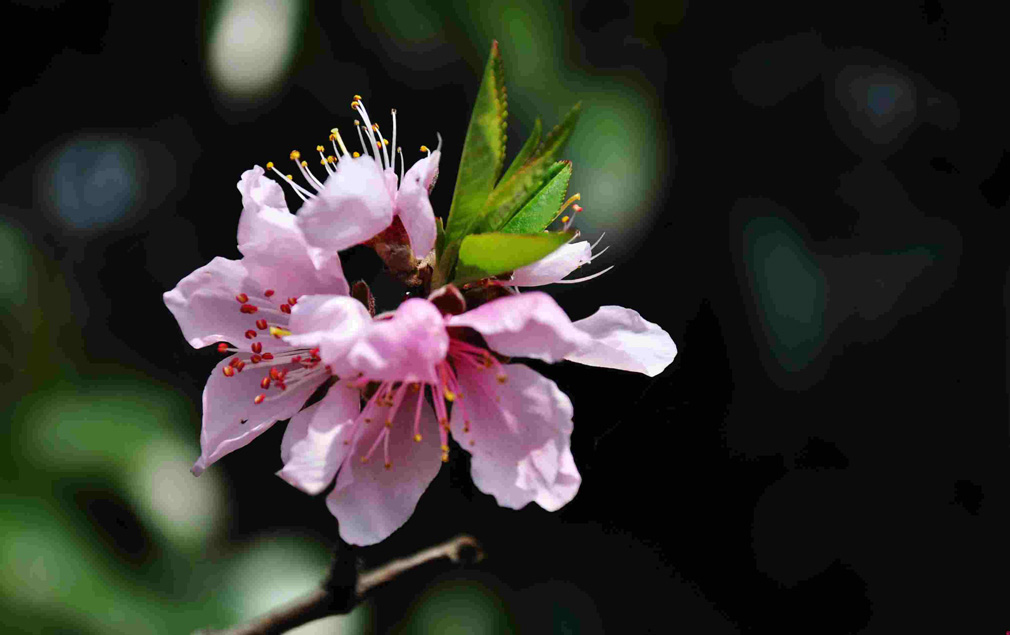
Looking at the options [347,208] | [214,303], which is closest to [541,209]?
[347,208]

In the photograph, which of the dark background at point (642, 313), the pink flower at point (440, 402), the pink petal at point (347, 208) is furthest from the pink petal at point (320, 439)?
the dark background at point (642, 313)

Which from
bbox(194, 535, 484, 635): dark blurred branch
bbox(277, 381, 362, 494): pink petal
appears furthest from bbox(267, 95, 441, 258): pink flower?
bbox(194, 535, 484, 635): dark blurred branch

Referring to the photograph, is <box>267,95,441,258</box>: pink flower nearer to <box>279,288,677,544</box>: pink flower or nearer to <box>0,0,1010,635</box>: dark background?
<box>279,288,677,544</box>: pink flower

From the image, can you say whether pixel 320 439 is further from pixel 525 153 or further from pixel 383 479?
pixel 525 153

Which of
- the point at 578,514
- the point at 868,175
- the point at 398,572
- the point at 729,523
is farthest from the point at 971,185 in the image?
the point at 398,572

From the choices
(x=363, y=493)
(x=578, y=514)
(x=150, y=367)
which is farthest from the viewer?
(x=150, y=367)

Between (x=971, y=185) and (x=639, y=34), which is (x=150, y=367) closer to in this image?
(x=639, y=34)
